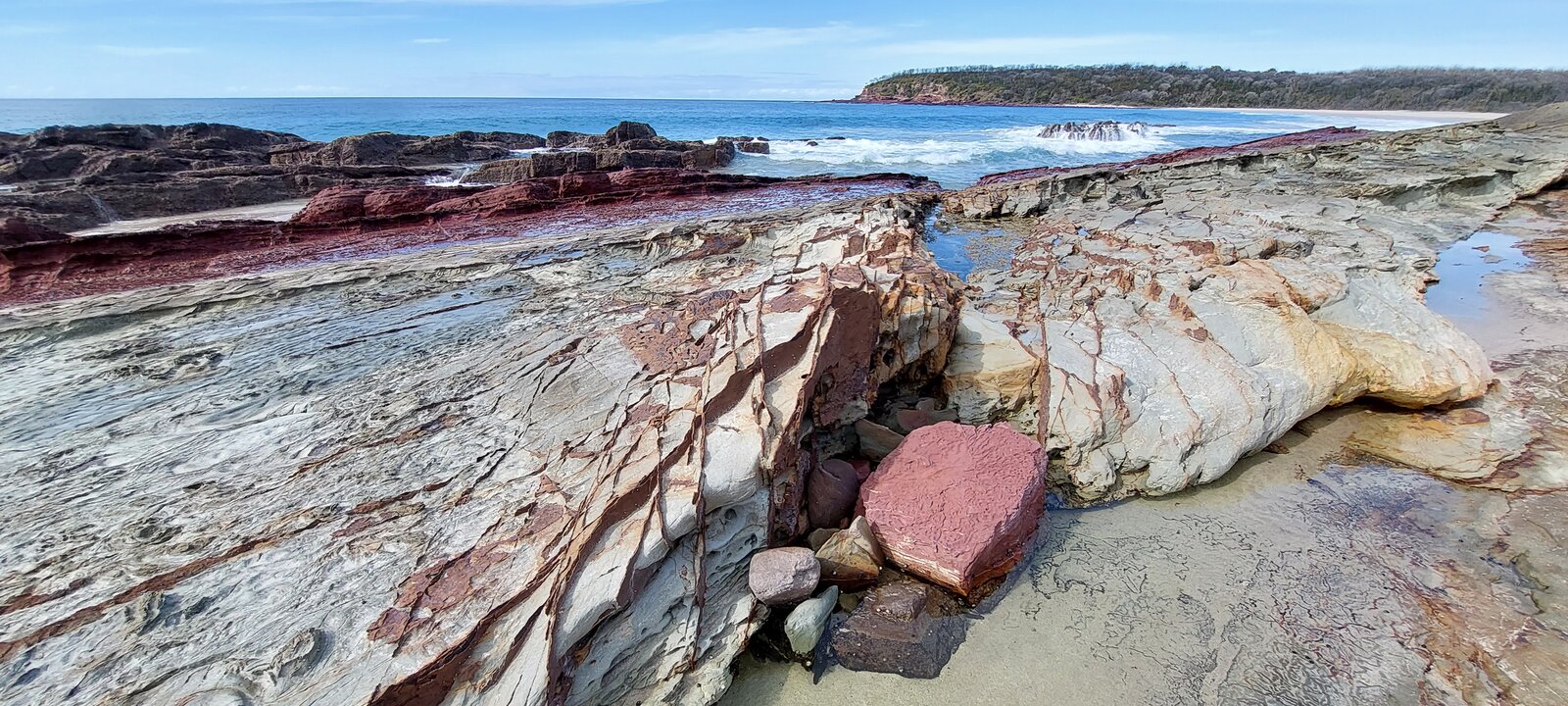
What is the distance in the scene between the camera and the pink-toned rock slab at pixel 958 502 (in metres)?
3.43

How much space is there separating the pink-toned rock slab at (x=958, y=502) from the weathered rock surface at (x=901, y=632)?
0.54 feet

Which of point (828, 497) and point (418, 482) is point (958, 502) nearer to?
point (828, 497)

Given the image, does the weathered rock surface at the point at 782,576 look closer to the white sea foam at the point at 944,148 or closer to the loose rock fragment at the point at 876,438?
the loose rock fragment at the point at 876,438

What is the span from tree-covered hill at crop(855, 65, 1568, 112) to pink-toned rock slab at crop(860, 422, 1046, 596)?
64.1 meters

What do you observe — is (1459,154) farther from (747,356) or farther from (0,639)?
(0,639)

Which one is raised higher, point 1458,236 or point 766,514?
point 1458,236

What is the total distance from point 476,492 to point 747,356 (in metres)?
1.71

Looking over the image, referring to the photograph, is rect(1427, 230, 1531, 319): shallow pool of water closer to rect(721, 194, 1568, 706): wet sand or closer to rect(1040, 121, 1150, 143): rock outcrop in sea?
rect(721, 194, 1568, 706): wet sand

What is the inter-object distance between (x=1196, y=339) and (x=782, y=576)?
403 cm

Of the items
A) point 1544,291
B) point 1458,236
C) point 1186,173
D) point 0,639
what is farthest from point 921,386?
point 1186,173

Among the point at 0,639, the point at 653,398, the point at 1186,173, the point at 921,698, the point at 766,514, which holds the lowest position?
the point at 921,698

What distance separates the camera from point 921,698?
2.91 metres

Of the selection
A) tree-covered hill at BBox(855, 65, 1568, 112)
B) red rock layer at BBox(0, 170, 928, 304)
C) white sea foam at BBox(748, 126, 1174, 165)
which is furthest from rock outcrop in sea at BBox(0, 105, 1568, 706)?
tree-covered hill at BBox(855, 65, 1568, 112)

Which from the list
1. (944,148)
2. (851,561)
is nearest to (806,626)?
(851,561)
